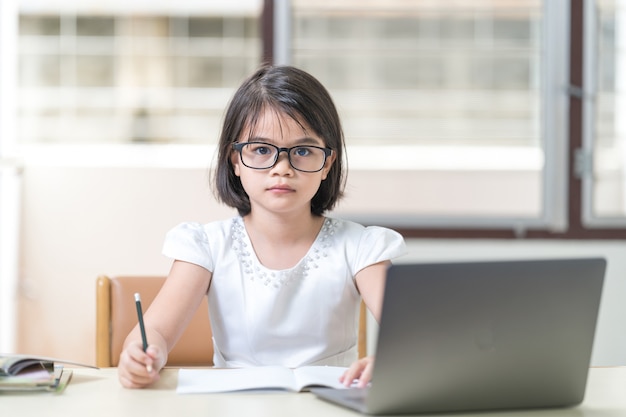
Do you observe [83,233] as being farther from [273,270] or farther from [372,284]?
[372,284]

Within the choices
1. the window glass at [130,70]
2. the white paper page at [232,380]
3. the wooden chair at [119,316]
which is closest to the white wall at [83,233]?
the window glass at [130,70]

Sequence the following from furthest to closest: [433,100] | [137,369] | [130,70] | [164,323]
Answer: [130,70] → [433,100] → [164,323] → [137,369]

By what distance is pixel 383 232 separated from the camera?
1.66 m

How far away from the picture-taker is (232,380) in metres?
1.23

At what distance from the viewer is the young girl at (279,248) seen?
5.10ft

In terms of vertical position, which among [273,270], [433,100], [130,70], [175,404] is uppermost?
[130,70]

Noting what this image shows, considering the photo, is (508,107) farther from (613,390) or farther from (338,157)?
(613,390)

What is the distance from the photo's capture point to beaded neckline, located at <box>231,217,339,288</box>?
5.43ft

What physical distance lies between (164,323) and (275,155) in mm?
323

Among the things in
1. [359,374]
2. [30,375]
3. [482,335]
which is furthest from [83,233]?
[482,335]

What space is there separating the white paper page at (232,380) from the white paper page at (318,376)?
11 mm

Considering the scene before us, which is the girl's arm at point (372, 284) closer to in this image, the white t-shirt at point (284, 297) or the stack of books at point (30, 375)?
the white t-shirt at point (284, 297)

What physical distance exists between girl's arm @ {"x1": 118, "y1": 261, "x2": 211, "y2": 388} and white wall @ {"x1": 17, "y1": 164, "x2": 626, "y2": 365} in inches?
72.1

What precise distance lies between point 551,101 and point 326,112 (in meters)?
1.78
